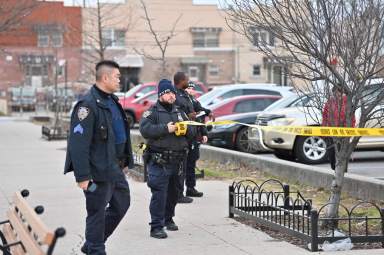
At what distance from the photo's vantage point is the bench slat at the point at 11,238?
506cm

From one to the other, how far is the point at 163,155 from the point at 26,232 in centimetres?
324

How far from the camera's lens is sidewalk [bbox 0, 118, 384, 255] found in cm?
726

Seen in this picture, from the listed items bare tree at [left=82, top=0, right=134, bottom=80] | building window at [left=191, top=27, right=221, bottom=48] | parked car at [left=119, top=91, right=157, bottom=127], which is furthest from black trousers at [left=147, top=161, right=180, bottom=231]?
building window at [left=191, top=27, right=221, bottom=48]

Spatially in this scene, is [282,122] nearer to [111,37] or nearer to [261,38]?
[261,38]

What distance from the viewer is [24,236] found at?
15.6 ft

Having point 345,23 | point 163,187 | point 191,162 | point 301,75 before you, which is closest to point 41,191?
point 191,162

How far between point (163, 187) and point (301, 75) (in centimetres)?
191

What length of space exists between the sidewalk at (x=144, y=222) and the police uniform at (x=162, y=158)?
0.29 metres

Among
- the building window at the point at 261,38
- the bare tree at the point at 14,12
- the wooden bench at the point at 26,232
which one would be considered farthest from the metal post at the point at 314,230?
the bare tree at the point at 14,12

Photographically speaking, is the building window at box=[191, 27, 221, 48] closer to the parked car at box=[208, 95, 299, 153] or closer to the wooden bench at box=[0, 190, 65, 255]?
the parked car at box=[208, 95, 299, 153]

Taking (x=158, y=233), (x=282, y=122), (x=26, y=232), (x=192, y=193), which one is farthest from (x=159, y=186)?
(x=282, y=122)

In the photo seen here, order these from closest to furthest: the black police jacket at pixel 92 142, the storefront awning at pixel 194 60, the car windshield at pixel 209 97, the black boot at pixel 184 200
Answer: the black police jacket at pixel 92 142
the black boot at pixel 184 200
the car windshield at pixel 209 97
the storefront awning at pixel 194 60

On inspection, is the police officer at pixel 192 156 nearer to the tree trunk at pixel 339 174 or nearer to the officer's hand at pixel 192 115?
the officer's hand at pixel 192 115

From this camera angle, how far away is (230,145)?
17.3 metres
